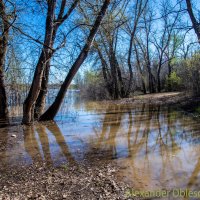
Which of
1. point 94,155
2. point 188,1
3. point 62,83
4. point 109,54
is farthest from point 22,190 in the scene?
point 109,54

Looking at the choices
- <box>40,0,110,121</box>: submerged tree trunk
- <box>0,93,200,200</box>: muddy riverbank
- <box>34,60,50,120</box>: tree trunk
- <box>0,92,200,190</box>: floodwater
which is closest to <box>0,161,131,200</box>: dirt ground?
<box>0,93,200,200</box>: muddy riverbank

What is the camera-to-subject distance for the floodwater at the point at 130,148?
4.32 metres

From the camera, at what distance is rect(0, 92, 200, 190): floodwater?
4.32 metres

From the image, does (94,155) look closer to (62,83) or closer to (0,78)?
(62,83)

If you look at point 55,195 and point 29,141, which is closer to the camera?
point 55,195

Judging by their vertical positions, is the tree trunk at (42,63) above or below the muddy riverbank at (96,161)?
above

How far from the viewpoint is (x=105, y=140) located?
7.14 meters

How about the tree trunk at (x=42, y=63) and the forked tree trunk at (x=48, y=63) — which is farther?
the forked tree trunk at (x=48, y=63)

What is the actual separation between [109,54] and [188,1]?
12217 mm

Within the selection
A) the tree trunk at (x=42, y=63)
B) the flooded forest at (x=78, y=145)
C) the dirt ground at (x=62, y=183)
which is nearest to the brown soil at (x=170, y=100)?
the flooded forest at (x=78, y=145)

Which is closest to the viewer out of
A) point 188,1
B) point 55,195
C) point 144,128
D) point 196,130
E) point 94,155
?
point 55,195

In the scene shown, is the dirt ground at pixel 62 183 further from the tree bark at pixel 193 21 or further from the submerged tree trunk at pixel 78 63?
the tree bark at pixel 193 21

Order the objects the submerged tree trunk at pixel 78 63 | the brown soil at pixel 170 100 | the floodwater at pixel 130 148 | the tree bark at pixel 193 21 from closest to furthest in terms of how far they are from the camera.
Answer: the floodwater at pixel 130 148 < the submerged tree trunk at pixel 78 63 < the tree bark at pixel 193 21 < the brown soil at pixel 170 100

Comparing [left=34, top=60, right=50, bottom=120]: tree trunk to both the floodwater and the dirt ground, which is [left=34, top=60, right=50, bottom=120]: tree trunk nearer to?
the floodwater
